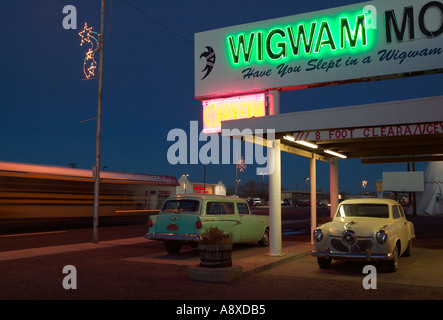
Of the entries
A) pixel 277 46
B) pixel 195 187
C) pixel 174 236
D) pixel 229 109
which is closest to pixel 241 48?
pixel 277 46

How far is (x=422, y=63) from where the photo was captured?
11.9 metres

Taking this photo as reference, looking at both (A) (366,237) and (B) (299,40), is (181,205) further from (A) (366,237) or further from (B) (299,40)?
(B) (299,40)

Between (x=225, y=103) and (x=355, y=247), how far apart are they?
7039 millimetres

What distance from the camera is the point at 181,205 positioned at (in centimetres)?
1281

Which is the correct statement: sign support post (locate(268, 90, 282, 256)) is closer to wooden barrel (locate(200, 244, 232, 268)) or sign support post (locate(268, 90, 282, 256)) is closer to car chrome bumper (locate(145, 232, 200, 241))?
car chrome bumper (locate(145, 232, 200, 241))

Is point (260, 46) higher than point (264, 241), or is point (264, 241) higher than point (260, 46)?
point (260, 46)

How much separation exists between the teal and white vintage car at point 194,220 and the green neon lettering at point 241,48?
4.77 m

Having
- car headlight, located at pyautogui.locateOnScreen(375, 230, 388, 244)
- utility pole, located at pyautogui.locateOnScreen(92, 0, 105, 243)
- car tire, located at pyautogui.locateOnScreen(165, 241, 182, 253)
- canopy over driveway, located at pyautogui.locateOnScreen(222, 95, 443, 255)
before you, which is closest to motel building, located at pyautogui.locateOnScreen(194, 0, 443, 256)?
canopy over driveway, located at pyautogui.locateOnScreen(222, 95, 443, 255)

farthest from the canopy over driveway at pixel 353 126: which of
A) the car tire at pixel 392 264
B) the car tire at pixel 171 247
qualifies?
the car tire at pixel 171 247

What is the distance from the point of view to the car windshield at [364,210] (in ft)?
36.2

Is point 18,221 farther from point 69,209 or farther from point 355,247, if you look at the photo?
point 355,247

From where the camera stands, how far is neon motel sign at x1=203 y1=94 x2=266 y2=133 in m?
13.6

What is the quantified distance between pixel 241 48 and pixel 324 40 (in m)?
2.81

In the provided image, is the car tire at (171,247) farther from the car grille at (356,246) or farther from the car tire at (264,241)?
the car grille at (356,246)
